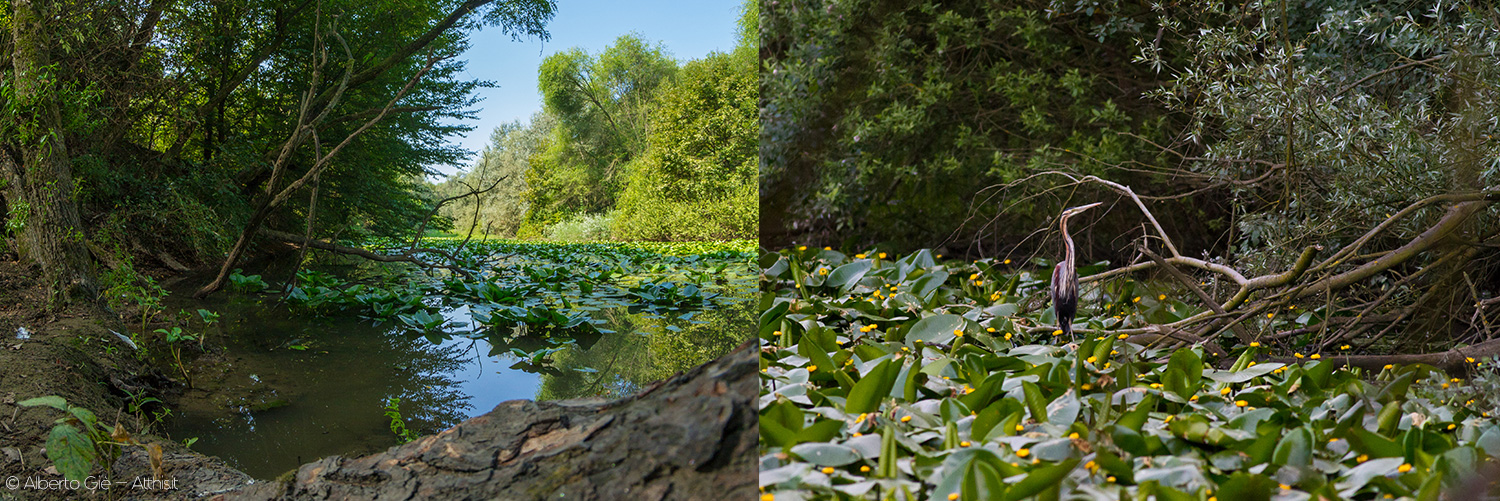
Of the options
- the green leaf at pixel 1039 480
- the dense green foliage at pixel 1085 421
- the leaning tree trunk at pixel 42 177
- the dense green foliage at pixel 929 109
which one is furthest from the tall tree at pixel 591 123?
the green leaf at pixel 1039 480

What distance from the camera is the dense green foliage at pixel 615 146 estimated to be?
1898 mm

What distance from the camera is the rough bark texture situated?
0.86 metres

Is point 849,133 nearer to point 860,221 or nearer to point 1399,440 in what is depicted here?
point 860,221

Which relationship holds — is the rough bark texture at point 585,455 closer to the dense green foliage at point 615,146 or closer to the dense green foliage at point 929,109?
the dense green foliage at point 615,146

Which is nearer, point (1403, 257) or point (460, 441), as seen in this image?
point (460, 441)

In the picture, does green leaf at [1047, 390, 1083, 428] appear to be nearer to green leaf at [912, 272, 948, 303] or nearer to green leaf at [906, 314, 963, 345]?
green leaf at [906, 314, 963, 345]

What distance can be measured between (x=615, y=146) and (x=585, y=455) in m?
1.32

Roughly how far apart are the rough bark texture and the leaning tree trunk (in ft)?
3.27

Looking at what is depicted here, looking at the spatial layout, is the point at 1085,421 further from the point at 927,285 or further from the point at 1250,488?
the point at 927,285

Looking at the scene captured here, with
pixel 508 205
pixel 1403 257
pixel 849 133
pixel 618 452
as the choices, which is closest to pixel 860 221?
pixel 849 133

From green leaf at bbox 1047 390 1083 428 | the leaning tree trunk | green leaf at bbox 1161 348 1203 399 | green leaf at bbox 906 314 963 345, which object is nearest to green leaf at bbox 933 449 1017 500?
green leaf at bbox 1047 390 1083 428

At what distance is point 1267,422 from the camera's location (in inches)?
41.6

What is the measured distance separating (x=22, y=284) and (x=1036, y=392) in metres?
2.18

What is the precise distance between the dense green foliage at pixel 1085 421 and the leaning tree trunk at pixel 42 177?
1641 mm
